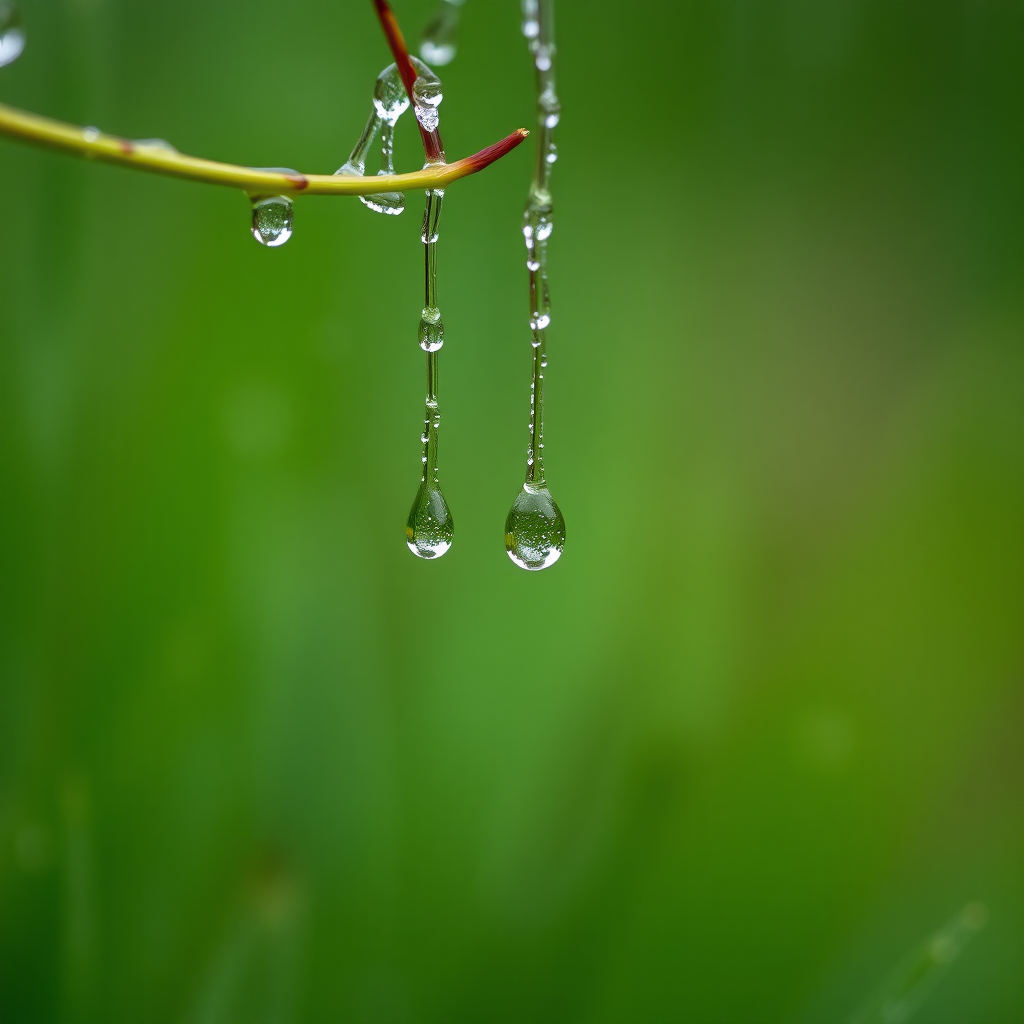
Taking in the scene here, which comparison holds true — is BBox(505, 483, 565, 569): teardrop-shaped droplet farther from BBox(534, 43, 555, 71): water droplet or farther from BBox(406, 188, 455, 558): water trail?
BBox(534, 43, 555, 71): water droplet

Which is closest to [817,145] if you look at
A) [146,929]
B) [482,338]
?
[482,338]

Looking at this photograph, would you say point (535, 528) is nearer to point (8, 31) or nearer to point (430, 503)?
point (430, 503)

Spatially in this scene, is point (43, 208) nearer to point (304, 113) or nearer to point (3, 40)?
point (304, 113)

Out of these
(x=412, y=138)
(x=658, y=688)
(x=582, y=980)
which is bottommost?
(x=582, y=980)

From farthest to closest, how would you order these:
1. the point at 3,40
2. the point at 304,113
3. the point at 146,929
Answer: the point at 304,113 → the point at 146,929 → the point at 3,40

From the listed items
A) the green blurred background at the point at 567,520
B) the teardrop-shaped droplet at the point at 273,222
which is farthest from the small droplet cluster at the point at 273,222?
the green blurred background at the point at 567,520

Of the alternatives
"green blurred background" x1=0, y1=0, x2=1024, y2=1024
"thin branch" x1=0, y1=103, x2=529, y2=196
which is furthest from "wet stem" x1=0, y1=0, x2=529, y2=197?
"green blurred background" x1=0, y1=0, x2=1024, y2=1024
